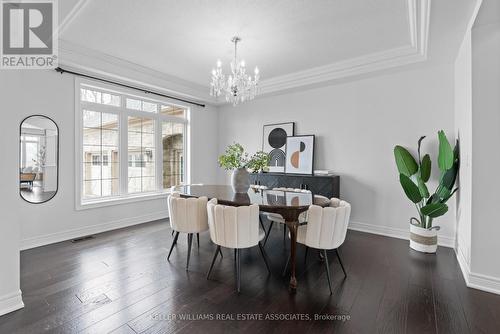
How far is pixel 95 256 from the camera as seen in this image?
3.02 m

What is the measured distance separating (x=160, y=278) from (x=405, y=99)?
4.31 m

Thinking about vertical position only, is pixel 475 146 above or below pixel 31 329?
above

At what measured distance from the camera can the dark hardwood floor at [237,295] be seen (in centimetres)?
A: 179

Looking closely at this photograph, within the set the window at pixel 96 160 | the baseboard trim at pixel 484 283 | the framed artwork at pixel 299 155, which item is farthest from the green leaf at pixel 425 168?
the window at pixel 96 160

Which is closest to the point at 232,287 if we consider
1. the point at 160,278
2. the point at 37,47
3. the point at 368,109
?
the point at 160,278

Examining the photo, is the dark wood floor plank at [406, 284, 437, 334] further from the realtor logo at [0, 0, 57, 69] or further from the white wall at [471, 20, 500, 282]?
the realtor logo at [0, 0, 57, 69]

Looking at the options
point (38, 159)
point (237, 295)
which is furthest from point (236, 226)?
point (38, 159)

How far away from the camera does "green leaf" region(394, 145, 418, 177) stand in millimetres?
3395

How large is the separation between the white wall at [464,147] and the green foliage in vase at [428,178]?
12 centimetres

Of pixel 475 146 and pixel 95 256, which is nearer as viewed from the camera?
pixel 475 146

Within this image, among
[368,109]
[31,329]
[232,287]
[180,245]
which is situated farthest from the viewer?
[368,109]

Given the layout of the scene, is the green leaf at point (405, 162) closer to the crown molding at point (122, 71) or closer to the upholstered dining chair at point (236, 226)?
the upholstered dining chair at point (236, 226)

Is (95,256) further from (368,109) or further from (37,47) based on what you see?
(368,109)

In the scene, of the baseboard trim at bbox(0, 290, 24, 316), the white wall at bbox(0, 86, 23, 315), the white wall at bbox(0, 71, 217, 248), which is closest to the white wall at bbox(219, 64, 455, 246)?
the white wall at bbox(0, 71, 217, 248)
